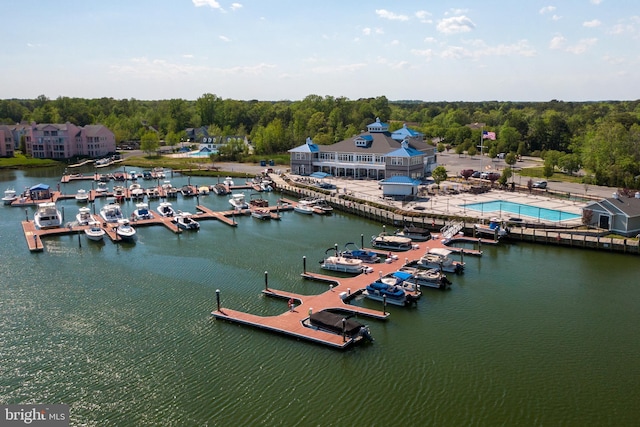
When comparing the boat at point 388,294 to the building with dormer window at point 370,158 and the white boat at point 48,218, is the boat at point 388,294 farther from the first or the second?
the building with dormer window at point 370,158

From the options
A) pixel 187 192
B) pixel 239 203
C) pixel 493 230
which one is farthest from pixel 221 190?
pixel 493 230

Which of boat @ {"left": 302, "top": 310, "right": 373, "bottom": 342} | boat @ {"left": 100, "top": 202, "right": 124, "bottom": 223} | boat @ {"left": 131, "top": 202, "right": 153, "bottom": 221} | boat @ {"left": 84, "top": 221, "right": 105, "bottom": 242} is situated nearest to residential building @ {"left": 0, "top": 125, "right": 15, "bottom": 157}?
boat @ {"left": 100, "top": 202, "right": 124, "bottom": 223}

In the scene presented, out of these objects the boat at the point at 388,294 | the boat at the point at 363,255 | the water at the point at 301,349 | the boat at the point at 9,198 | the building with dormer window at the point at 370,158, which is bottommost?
the water at the point at 301,349

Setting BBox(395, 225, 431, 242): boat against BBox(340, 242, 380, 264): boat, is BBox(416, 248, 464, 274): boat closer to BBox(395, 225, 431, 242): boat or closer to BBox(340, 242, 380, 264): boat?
BBox(340, 242, 380, 264): boat

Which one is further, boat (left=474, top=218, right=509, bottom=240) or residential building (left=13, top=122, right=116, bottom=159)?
residential building (left=13, top=122, right=116, bottom=159)

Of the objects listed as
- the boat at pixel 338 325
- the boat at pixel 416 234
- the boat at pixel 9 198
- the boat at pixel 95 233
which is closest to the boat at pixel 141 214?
the boat at pixel 95 233
